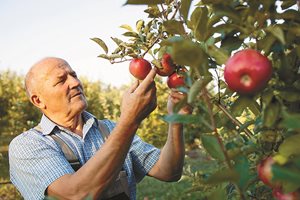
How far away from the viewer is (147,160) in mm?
2398

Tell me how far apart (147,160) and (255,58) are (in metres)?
1.65

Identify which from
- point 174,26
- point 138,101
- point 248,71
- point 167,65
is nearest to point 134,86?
point 138,101

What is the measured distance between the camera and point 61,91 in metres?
2.38

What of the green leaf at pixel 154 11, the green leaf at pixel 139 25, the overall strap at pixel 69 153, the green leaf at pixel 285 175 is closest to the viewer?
the green leaf at pixel 285 175

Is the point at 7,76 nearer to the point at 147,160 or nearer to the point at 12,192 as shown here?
the point at 12,192

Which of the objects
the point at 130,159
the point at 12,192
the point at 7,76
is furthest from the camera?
the point at 7,76

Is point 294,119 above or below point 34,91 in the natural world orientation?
above

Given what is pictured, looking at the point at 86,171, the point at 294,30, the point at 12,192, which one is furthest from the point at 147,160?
the point at 12,192

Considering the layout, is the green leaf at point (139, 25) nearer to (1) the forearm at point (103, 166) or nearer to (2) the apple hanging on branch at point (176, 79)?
(2) the apple hanging on branch at point (176, 79)

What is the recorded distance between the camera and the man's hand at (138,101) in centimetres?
155

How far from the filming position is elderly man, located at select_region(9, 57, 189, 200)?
1.63 m

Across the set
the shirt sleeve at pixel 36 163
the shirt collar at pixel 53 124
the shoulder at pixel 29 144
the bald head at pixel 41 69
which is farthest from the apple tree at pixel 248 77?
the bald head at pixel 41 69

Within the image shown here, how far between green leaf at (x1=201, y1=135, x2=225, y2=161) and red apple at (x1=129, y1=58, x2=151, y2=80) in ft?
2.05

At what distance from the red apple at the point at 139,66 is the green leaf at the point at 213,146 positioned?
2.05 feet
